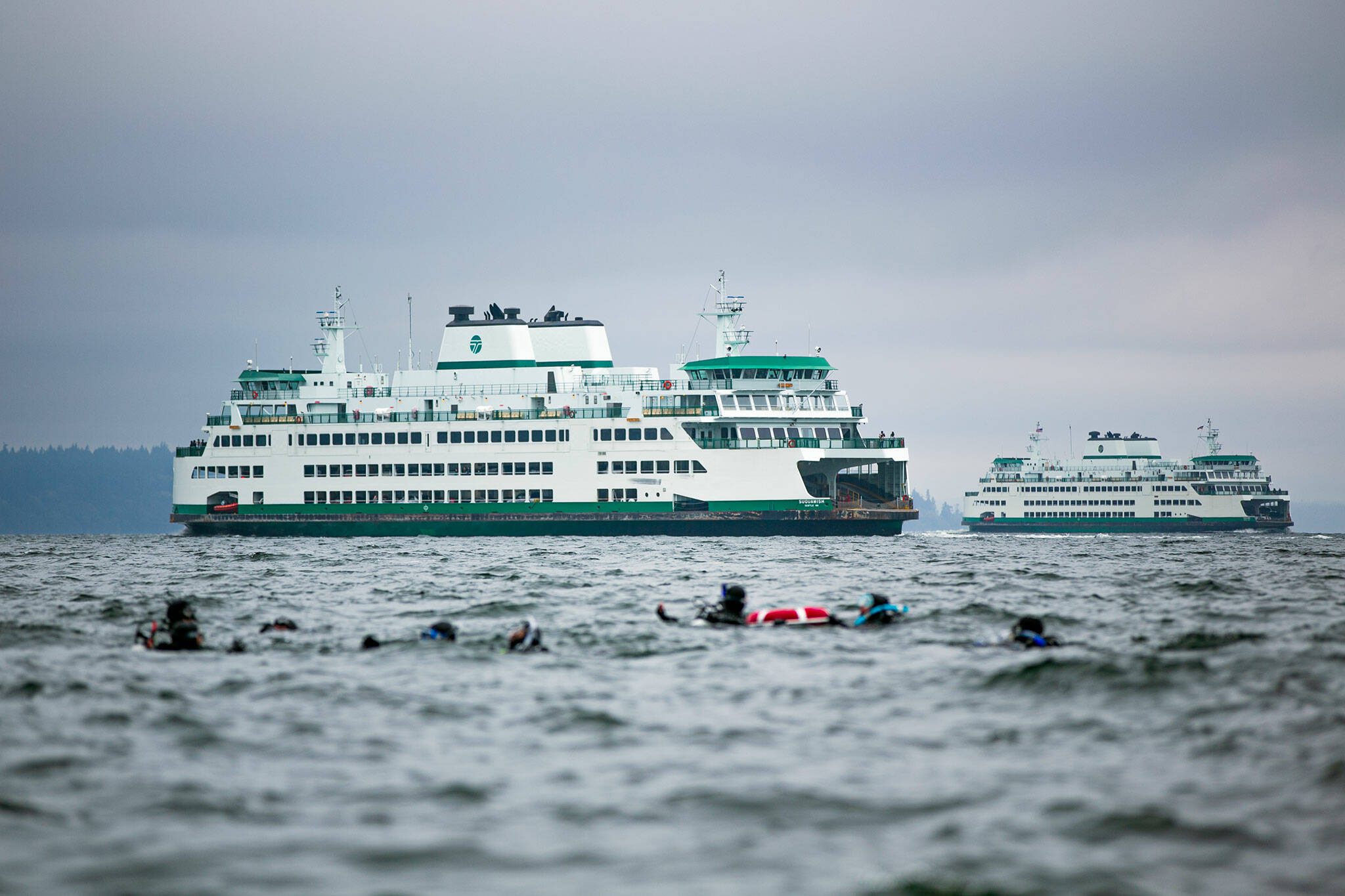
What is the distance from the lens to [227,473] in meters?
84.9

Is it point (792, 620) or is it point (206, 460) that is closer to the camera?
point (792, 620)

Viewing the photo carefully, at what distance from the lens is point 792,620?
78.6 feet

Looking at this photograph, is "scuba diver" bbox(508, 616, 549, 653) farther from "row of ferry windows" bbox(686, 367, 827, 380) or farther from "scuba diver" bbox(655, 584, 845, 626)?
"row of ferry windows" bbox(686, 367, 827, 380)

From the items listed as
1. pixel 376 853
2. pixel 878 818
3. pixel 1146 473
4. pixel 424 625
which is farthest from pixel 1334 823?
pixel 1146 473

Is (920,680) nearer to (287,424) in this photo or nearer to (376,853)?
(376,853)

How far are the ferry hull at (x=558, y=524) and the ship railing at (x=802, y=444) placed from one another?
392 centimetres

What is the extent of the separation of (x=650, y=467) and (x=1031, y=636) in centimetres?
5805

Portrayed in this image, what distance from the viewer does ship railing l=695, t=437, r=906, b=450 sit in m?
76.7

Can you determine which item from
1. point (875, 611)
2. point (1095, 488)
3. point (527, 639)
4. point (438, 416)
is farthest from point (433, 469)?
point (1095, 488)

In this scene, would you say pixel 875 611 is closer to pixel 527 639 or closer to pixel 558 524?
pixel 527 639

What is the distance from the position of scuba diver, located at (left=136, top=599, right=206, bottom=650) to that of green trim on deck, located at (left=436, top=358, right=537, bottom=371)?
62.3m

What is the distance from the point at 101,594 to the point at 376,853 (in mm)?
27324

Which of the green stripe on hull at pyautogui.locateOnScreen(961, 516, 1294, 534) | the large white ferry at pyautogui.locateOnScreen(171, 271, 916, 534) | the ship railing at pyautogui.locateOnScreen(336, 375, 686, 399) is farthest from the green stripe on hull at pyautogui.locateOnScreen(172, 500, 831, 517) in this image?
the green stripe on hull at pyautogui.locateOnScreen(961, 516, 1294, 534)

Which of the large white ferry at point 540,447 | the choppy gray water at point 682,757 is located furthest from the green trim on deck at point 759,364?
the choppy gray water at point 682,757
